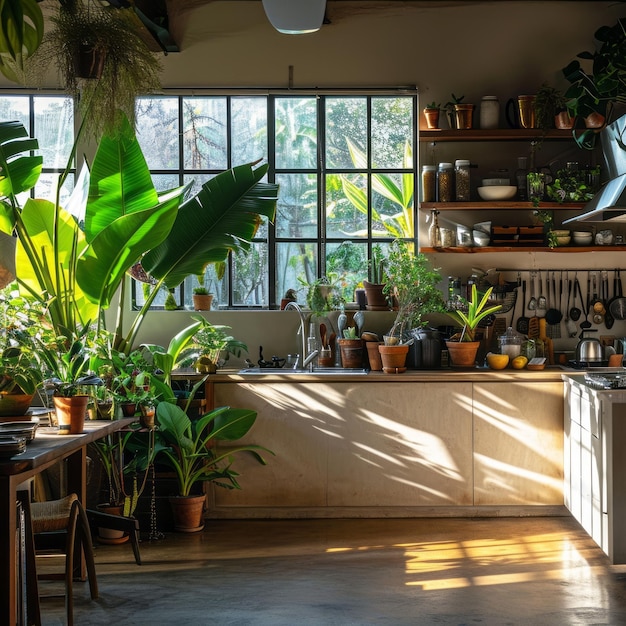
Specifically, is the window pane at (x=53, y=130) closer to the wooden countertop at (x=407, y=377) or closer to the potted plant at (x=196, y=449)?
the wooden countertop at (x=407, y=377)

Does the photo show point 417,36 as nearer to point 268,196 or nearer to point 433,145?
point 433,145

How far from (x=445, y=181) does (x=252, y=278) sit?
1.49 meters

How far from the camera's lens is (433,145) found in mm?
5746

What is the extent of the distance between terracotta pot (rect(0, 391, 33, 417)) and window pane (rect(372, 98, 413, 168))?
3.20 metres

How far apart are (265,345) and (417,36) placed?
7.80 feet

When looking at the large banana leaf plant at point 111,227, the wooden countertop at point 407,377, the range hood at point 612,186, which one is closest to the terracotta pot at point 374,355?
the wooden countertop at point 407,377

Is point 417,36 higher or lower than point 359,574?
higher

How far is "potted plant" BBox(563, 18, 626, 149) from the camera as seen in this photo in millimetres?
5023

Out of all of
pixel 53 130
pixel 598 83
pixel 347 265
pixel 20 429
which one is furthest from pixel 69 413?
pixel 598 83

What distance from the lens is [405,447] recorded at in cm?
513

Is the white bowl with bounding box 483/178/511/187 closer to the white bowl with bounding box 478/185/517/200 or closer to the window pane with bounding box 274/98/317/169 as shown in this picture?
the white bowl with bounding box 478/185/517/200

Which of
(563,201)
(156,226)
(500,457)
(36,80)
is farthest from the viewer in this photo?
(563,201)

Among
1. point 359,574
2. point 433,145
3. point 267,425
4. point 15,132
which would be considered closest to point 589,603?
point 359,574

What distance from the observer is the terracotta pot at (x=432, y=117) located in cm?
555
